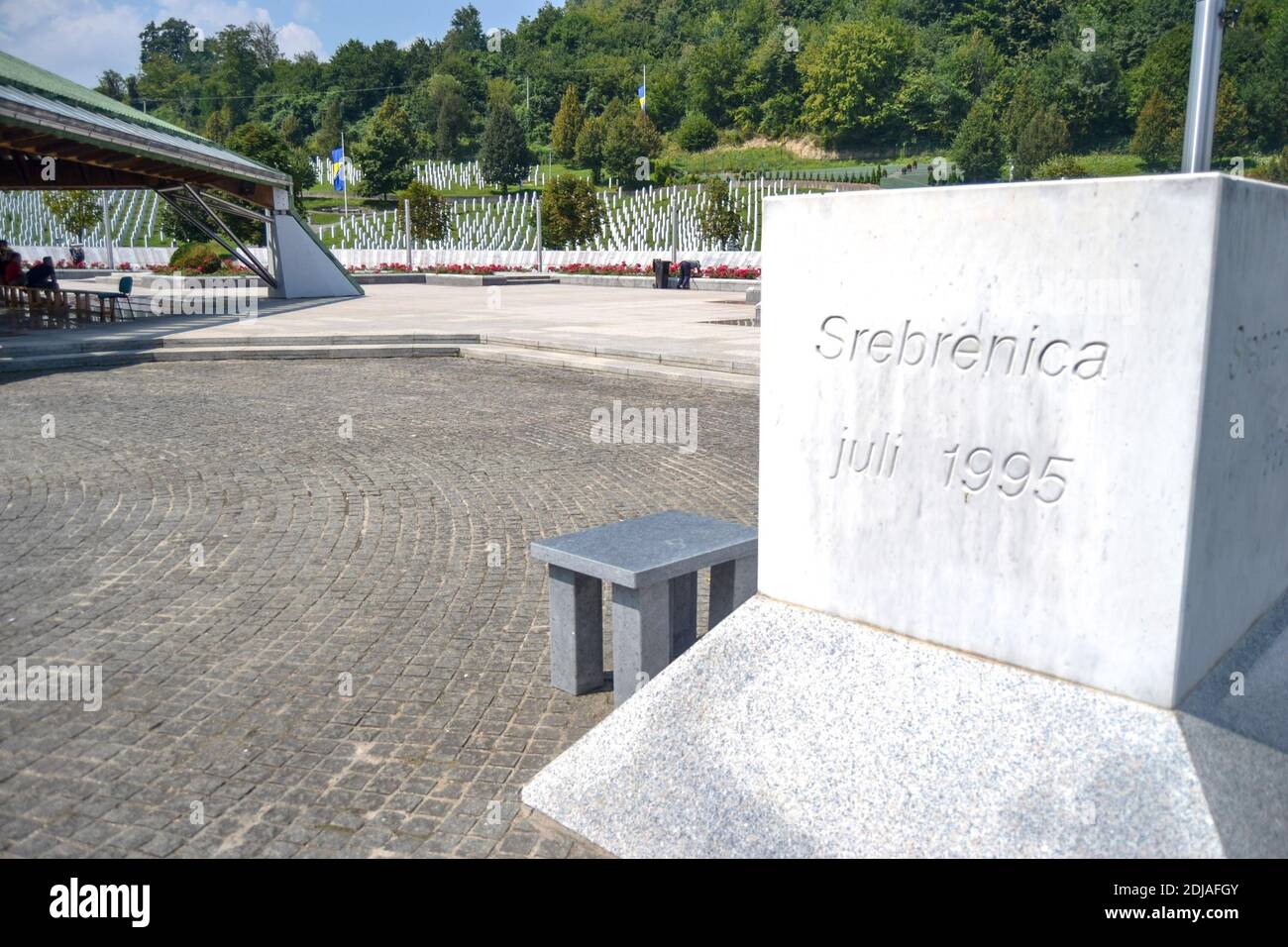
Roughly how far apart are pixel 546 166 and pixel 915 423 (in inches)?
4748

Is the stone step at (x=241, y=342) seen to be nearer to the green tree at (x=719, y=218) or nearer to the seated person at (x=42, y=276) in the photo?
the seated person at (x=42, y=276)

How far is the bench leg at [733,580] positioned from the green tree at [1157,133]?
8444cm

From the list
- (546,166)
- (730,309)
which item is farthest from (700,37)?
(730,309)

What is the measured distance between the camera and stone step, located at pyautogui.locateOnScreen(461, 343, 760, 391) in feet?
45.3

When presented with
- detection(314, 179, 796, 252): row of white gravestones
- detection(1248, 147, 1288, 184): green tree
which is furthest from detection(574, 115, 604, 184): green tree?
detection(1248, 147, 1288, 184): green tree

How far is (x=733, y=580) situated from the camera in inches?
187

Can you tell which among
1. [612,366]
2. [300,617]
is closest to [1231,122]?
[612,366]

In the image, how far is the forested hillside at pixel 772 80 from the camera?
81500mm

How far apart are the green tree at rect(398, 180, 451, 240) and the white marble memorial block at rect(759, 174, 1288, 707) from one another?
48.0 m

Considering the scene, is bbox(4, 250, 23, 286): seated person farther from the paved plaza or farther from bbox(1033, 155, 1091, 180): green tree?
bbox(1033, 155, 1091, 180): green tree

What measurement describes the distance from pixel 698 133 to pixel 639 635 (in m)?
121

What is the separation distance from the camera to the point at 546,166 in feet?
388

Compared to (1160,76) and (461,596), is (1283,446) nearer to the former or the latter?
(461,596)

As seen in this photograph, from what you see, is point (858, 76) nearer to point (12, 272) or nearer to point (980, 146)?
point (980, 146)
